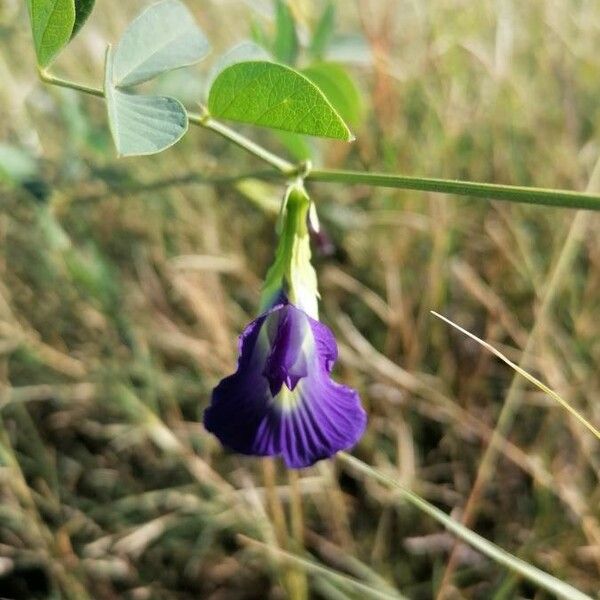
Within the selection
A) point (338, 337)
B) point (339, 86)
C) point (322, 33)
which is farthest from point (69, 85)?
point (338, 337)

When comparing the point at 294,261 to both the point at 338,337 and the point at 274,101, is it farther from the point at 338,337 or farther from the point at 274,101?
the point at 338,337

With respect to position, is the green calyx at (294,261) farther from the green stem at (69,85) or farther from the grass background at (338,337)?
the grass background at (338,337)

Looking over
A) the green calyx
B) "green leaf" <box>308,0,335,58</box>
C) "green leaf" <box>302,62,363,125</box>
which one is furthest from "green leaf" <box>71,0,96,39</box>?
"green leaf" <box>308,0,335,58</box>

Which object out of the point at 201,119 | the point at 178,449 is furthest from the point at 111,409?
the point at 201,119

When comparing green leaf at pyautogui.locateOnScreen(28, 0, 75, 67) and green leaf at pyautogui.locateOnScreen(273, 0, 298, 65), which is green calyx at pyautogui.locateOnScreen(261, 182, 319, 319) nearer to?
green leaf at pyautogui.locateOnScreen(28, 0, 75, 67)

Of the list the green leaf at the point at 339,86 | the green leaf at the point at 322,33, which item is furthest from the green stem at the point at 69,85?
the green leaf at the point at 322,33

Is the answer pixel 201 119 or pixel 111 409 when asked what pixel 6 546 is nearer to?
pixel 111 409
